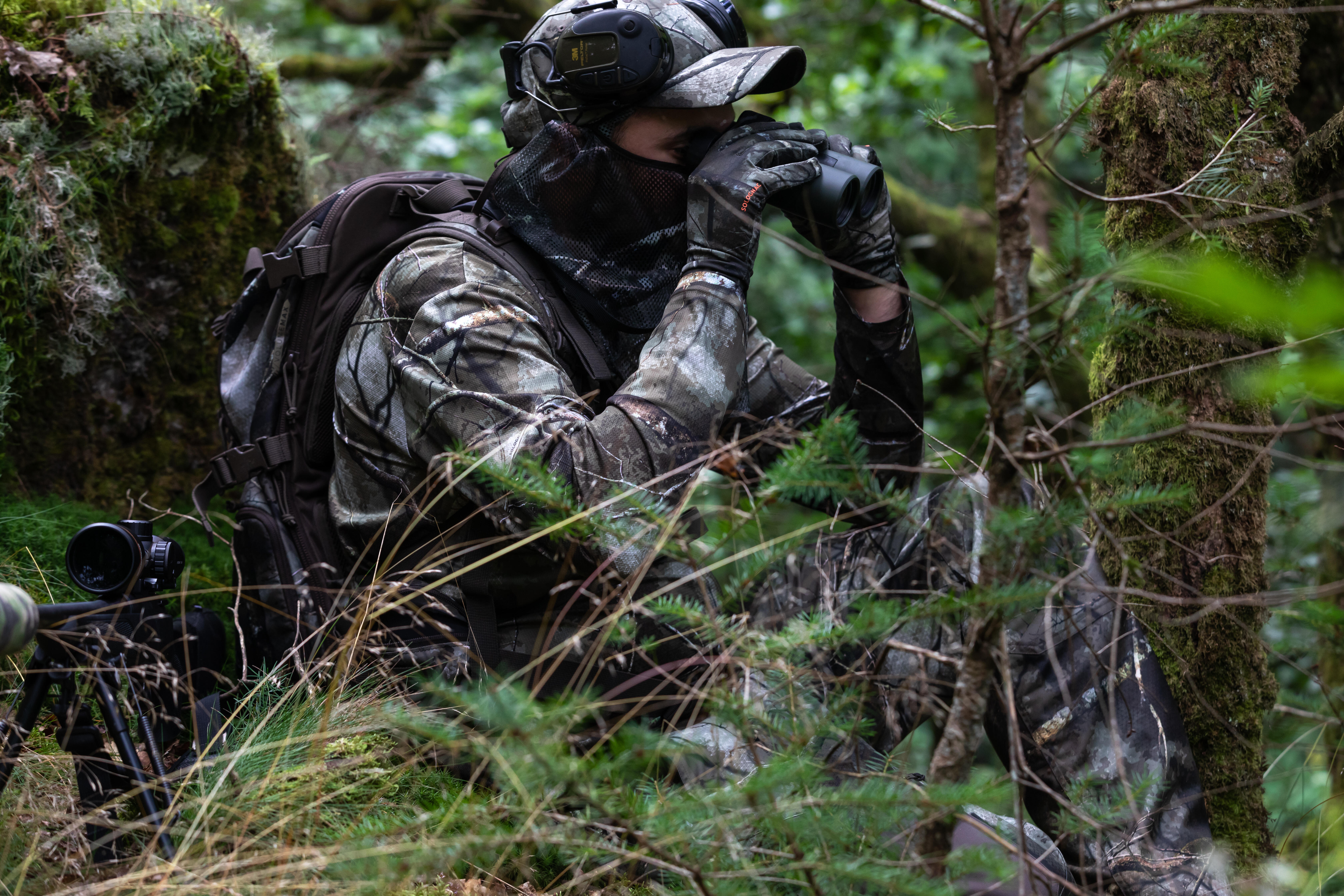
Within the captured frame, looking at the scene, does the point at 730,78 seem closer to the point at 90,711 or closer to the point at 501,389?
the point at 501,389

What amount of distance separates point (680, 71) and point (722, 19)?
0.32 m

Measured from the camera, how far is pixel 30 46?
126 inches

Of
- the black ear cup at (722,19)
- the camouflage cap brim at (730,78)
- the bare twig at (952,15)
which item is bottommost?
the camouflage cap brim at (730,78)

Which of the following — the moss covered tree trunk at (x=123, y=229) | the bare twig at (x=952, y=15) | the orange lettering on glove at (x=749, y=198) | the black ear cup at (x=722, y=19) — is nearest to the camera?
the bare twig at (x=952, y=15)

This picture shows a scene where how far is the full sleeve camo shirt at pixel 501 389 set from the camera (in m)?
2.39

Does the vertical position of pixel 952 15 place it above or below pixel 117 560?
above

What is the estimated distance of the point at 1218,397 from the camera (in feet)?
7.92

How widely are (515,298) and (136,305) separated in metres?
1.57

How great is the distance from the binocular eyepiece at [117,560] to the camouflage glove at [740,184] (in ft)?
4.64

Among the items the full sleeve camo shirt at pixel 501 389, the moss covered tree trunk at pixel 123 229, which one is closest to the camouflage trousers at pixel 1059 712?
the full sleeve camo shirt at pixel 501 389

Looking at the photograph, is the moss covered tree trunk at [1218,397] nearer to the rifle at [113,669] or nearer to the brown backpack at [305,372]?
the brown backpack at [305,372]

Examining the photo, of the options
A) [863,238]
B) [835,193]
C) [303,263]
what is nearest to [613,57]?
[835,193]

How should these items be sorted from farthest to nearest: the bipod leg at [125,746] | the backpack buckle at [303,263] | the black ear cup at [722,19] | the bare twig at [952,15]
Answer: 1. the black ear cup at [722,19]
2. the backpack buckle at [303,263]
3. the bipod leg at [125,746]
4. the bare twig at [952,15]

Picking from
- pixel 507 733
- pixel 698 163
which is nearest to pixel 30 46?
pixel 698 163
